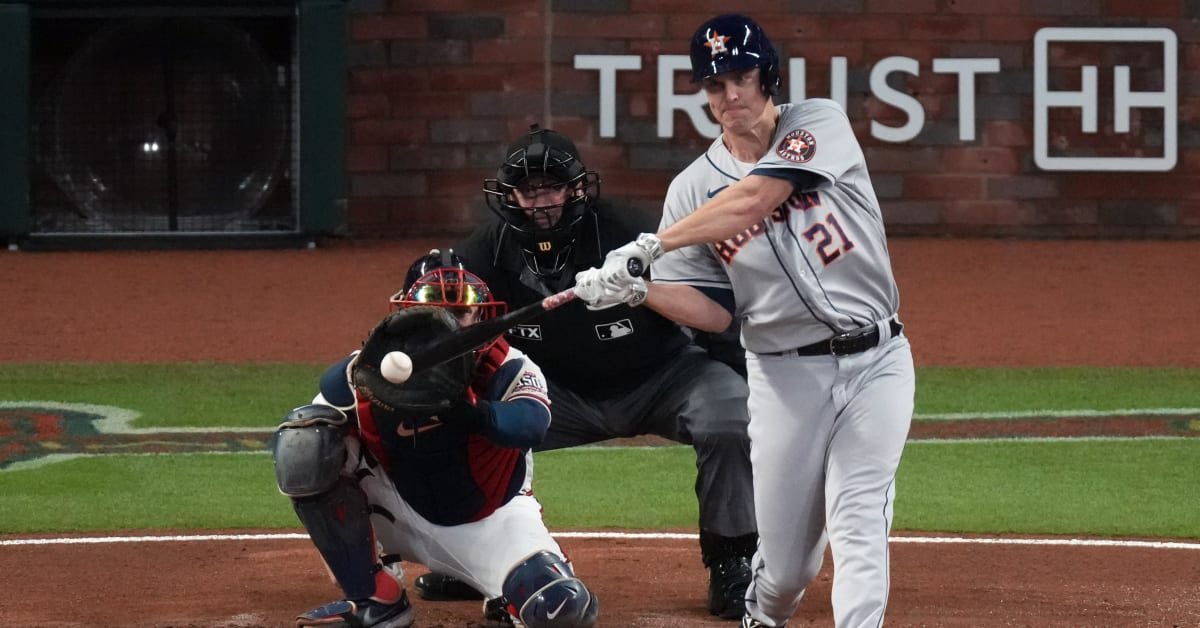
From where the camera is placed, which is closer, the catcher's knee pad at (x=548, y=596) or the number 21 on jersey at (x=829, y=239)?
the number 21 on jersey at (x=829, y=239)

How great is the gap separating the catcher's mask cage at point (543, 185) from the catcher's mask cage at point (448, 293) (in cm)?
79

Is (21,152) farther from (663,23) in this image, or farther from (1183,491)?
(1183,491)

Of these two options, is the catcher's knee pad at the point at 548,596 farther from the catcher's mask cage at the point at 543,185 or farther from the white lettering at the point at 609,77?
the white lettering at the point at 609,77

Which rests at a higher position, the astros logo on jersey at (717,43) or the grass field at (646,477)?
the astros logo on jersey at (717,43)

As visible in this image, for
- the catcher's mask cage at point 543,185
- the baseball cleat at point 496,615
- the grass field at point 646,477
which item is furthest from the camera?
the grass field at point 646,477

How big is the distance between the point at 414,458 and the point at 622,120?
9608 mm

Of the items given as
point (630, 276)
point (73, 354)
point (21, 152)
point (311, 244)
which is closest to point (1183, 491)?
point (630, 276)

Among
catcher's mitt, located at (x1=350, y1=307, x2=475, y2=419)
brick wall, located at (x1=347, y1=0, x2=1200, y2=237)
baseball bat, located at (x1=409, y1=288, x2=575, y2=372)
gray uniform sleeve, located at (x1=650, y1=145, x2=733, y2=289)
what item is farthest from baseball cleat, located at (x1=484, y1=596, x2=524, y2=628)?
brick wall, located at (x1=347, y1=0, x2=1200, y2=237)

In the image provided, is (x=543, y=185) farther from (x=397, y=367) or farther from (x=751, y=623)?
(x=751, y=623)

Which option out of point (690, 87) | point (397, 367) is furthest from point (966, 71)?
point (397, 367)

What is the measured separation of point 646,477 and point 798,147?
12.1 ft

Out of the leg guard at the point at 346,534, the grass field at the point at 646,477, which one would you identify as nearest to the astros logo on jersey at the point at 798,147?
the leg guard at the point at 346,534

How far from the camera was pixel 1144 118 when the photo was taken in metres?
14.4

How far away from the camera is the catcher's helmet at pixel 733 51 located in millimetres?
4477
